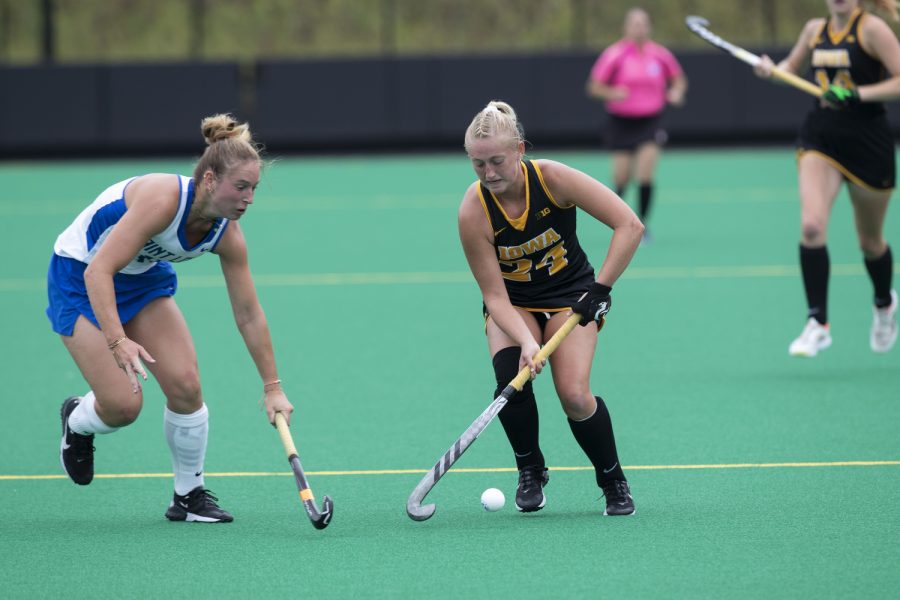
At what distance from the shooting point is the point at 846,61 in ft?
21.0

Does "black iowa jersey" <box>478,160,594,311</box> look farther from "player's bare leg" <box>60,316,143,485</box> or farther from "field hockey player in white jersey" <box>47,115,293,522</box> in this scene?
"player's bare leg" <box>60,316,143,485</box>

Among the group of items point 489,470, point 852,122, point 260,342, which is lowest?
point 489,470

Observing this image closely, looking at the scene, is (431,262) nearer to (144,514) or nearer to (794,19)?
(144,514)

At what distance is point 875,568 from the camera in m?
3.73

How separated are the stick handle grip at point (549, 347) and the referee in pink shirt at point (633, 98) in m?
7.09

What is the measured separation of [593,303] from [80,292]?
162cm

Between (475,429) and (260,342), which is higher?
(260,342)

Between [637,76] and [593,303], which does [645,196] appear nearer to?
[637,76]

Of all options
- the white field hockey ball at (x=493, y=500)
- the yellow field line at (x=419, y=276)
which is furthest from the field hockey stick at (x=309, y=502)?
the yellow field line at (x=419, y=276)

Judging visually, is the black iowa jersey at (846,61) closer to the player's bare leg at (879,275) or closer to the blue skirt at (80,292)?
the player's bare leg at (879,275)

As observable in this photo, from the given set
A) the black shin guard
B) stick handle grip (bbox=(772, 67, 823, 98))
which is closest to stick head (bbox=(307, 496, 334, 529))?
the black shin guard

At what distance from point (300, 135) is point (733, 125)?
613 centimetres

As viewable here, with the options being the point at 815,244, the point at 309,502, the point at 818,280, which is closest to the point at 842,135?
the point at 815,244

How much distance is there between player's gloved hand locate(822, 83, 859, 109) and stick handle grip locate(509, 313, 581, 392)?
2653 millimetres
